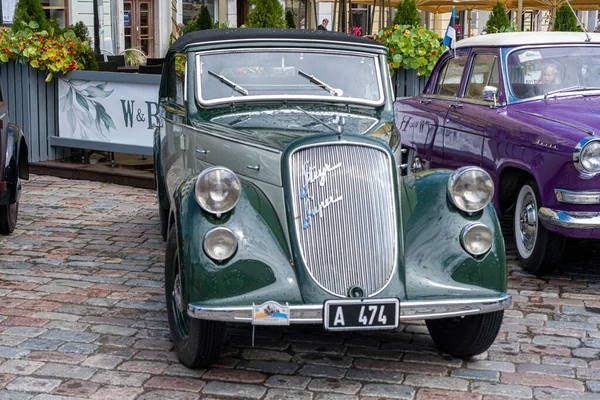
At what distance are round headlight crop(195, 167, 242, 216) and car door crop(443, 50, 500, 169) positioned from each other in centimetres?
344

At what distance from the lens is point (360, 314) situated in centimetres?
481

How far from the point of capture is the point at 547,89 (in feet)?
26.0

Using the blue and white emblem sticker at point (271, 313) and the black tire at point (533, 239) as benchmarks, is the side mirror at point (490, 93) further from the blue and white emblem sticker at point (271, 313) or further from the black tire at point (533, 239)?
the blue and white emblem sticker at point (271, 313)

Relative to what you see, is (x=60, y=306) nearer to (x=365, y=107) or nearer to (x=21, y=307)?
(x=21, y=307)

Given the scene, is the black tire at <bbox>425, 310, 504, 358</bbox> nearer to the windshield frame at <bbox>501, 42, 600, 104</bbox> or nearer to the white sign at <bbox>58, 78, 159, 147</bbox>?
the windshield frame at <bbox>501, 42, 600, 104</bbox>

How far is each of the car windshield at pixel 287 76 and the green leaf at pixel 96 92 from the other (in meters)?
5.40

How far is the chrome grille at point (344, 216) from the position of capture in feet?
16.3

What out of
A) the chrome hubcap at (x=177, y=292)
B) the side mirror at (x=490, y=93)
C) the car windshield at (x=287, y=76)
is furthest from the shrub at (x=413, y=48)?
the chrome hubcap at (x=177, y=292)

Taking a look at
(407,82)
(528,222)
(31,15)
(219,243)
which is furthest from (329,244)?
(31,15)

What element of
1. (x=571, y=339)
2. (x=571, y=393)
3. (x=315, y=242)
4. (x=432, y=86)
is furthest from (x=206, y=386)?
(x=432, y=86)

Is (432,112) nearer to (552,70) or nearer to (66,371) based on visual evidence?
(552,70)

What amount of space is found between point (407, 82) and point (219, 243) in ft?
22.9

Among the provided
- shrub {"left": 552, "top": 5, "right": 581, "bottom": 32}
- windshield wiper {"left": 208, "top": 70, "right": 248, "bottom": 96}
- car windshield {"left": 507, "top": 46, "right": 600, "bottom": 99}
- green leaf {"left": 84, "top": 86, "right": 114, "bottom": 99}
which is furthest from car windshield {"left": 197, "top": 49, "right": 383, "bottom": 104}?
shrub {"left": 552, "top": 5, "right": 581, "bottom": 32}

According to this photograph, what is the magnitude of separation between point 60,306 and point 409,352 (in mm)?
2275
